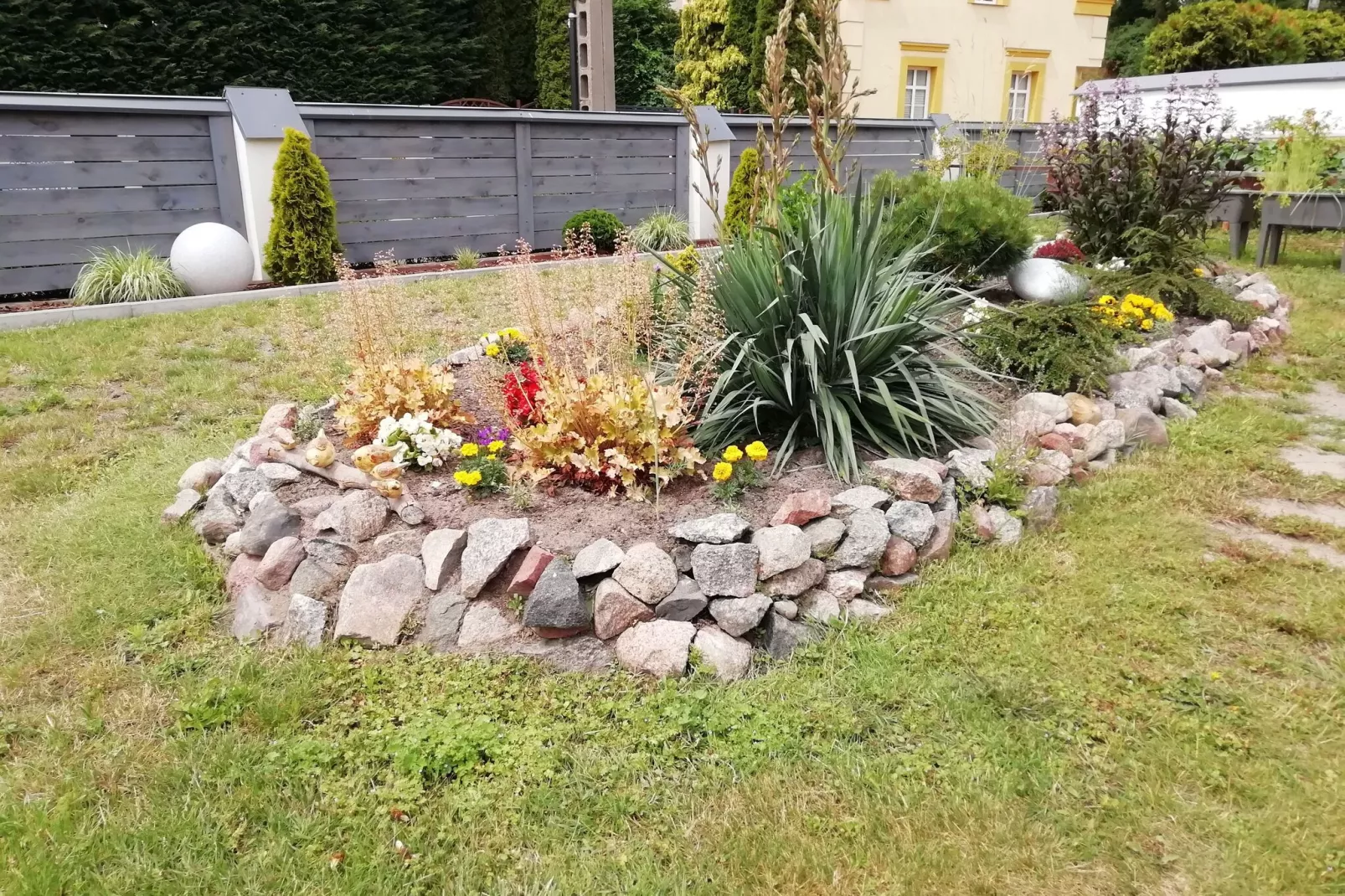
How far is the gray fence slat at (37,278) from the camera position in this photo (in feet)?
21.4

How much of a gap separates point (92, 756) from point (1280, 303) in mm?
7529

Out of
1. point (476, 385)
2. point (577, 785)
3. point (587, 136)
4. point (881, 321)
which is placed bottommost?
point (577, 785)

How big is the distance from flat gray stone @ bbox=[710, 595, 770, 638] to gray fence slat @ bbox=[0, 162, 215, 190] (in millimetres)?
6744

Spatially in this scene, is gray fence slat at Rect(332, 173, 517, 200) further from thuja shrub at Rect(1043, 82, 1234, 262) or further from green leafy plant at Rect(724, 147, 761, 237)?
thuja shrub at Rect(1043, 82, 1234, 262)

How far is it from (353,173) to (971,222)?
567 centimetres

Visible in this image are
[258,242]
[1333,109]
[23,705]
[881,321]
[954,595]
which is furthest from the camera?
[1333,109]

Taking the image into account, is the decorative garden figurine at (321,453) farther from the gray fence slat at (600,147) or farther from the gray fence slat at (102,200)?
the gray fence slat at (600,147)

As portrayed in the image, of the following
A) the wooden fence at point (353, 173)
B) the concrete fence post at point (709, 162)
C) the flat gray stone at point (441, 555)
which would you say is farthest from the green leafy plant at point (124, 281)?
the concrete fence post at point (709, 162)

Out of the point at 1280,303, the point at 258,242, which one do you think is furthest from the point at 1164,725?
the point at 258,242

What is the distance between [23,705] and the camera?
2.41m

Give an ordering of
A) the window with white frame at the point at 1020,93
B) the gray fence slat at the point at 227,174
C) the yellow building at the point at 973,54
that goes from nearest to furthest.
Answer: the gray fence slat at the point at 227,174
the yellow building at the point at 973,54
the window with white frame at the point at 1020,93

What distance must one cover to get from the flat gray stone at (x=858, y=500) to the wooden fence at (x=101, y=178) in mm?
6511

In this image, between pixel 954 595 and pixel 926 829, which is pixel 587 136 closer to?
pixel 954 595

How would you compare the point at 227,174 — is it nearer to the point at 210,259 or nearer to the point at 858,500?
the point at 210,259
